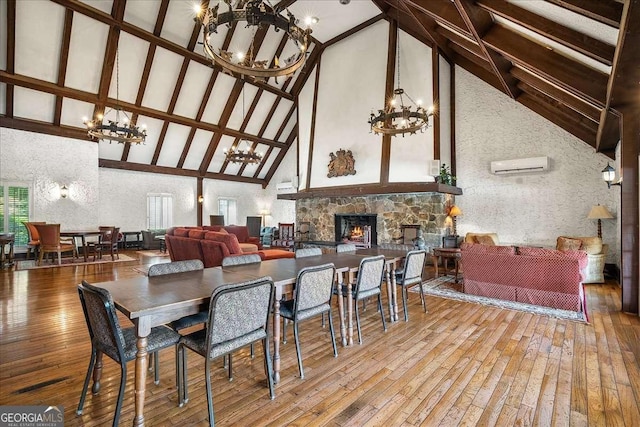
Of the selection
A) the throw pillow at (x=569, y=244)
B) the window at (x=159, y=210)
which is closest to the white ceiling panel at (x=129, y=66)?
the window at (x=159, y=210)

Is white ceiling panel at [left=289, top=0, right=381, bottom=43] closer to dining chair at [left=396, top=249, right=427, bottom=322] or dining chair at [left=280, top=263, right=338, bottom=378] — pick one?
dining chair at [left=396, top=249, right=427, bottom=322]

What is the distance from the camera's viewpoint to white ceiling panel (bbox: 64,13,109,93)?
712 centimetres

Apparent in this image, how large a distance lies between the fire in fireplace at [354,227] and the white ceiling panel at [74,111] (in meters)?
7.83

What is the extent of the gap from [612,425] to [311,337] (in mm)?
2363

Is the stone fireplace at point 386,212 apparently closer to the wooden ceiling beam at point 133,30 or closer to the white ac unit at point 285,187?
the white ac unit at point 285,187

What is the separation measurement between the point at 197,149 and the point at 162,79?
10.2 ft

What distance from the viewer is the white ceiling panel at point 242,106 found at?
33.9 ft

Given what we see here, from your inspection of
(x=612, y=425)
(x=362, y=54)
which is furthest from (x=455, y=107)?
(x=612, y=425)

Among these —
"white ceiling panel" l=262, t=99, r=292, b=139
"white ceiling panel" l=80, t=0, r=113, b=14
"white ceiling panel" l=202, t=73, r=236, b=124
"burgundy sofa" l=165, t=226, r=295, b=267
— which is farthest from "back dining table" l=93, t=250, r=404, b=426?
"white ceiling panel" l=262, t=99, r=292, b=139

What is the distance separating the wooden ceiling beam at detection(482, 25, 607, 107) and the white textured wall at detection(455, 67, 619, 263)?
3.59 meters

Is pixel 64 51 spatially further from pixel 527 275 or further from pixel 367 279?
pixel 527 275

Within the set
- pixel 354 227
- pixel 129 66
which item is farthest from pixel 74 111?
pixel 354 227

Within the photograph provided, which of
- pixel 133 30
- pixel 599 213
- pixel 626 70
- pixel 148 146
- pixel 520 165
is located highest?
pixel 133 30

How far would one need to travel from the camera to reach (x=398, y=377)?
243cm
